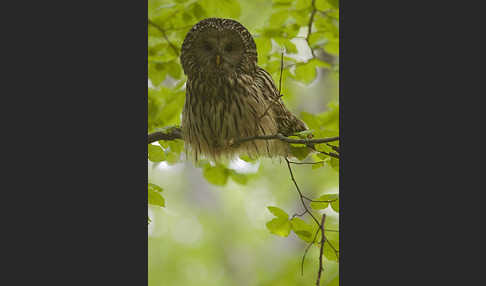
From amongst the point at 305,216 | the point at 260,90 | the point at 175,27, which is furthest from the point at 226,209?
the point at 175,27

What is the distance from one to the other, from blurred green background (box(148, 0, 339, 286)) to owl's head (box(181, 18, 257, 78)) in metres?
0.08

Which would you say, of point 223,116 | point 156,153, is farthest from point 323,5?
point 156,153

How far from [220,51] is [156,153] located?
57 centimetres

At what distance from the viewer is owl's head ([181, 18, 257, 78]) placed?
2.20 m

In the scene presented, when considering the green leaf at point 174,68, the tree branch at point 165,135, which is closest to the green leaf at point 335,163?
the tree branch at point 165,135

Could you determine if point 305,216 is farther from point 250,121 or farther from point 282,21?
point 282,21

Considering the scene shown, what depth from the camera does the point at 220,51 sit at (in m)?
2.21

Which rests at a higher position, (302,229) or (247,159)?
(247,159)

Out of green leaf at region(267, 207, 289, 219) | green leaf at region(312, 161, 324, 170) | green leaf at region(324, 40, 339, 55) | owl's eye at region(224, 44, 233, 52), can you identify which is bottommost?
green leaf at region(267, 207, 289, 219)

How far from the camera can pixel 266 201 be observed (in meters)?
2.28

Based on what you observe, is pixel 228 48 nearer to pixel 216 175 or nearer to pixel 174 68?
pixel 174 68

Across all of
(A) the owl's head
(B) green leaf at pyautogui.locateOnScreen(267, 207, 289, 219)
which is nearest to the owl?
(A) the owl's head

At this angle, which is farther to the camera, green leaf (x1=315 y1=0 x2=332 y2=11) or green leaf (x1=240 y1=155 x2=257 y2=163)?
green leaf (x1=315 y1=0 x2=332 y2=11)

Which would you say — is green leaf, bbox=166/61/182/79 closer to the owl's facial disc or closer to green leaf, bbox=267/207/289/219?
the owl's facial disc
